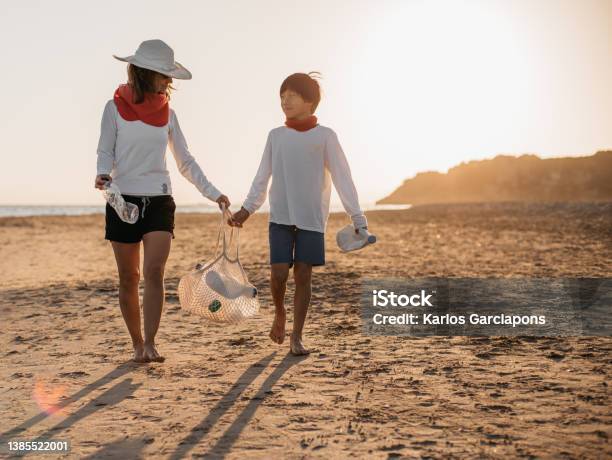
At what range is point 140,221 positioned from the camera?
4402mm

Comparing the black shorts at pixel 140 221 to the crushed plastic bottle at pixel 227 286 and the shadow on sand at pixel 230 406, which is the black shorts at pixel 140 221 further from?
the shadow on sand at pixel 230 406

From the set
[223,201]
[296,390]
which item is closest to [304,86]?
[223,201]

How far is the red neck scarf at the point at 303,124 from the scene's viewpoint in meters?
4.70

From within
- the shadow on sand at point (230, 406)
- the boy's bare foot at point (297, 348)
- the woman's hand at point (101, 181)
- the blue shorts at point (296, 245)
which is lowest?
the shadow on sand at point (230, 406)

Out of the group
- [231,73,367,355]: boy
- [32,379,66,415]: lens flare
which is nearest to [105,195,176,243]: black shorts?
[231,73,367,355]: boy

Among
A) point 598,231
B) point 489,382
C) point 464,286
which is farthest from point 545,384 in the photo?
point 598,231

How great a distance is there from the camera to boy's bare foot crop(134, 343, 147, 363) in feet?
15.0

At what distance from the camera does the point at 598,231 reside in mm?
17953

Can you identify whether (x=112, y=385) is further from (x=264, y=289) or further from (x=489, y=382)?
(x=264, y=289)

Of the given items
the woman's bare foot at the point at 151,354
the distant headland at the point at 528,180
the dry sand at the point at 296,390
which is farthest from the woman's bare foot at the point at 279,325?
the distant headland at the point at 528,180

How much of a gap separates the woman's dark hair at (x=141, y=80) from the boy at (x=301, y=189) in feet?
2.94

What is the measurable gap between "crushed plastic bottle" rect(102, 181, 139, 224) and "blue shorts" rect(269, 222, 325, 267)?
39.4 inches

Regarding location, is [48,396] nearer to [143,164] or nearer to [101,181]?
[101,181]

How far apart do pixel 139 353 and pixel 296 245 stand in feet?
4.21
